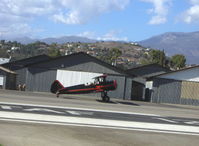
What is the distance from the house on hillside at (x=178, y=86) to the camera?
49.6 m

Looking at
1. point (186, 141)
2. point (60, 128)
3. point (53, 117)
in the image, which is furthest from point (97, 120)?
point (186, 141)

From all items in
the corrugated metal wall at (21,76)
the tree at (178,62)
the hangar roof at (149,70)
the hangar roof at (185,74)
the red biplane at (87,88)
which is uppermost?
the tree at (178,62)

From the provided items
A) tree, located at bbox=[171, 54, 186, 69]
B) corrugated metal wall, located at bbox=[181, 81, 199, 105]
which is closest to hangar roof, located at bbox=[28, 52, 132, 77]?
corrugated metal wall, located at bbox=[181, 81, 199, 105]

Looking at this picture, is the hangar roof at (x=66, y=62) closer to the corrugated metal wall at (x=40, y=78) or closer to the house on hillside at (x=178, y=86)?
the corrugated metal wall at (x=40, y=78)

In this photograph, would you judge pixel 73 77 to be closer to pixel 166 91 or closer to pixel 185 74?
pixel 166 91

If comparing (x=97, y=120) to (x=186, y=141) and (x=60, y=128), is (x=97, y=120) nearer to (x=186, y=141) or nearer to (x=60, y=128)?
(x=60, y=128)

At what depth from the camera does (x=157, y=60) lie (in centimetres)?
10200

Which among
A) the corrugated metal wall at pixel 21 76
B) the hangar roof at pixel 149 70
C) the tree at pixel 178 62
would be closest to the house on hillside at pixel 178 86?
the hangar roof at pixel 149 70

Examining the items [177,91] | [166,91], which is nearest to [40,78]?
[166,91]

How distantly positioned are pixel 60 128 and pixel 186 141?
477 centimetres

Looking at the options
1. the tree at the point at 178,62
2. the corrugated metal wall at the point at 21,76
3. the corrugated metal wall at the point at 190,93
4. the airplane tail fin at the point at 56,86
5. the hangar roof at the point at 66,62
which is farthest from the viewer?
the tree at the point at 178,62

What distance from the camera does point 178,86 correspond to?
4981 centimetres

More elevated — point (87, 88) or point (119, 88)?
point (119, 88)

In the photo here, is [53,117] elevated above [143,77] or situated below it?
below
